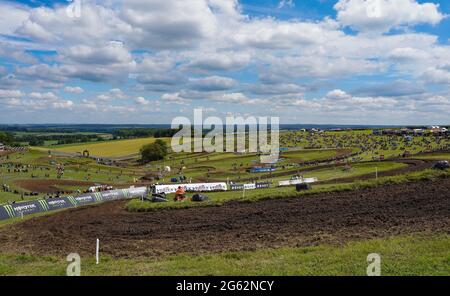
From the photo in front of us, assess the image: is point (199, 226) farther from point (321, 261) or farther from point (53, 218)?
point (53, 218)

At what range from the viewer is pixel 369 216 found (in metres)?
17.9

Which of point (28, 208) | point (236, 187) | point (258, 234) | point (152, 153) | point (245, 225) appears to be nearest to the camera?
point (258, 234)

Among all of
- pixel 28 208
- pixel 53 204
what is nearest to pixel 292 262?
pixel 28 208

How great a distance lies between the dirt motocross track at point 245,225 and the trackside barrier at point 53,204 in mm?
3823

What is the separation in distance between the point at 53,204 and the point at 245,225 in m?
19.3

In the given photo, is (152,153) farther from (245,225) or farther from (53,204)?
(245,225)

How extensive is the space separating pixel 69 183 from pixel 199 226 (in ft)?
142

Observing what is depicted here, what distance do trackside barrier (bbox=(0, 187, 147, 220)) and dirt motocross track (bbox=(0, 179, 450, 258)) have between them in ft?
12.5

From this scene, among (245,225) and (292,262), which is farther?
(245,225)

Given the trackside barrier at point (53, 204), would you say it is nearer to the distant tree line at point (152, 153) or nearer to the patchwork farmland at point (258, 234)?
the patchwork farmland at point (258, 234)

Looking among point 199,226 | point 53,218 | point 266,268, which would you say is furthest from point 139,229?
point 266,268

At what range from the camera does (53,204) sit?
3084 cm

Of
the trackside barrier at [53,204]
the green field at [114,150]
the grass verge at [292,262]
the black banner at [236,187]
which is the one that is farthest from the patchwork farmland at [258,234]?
the green field at [114,150]

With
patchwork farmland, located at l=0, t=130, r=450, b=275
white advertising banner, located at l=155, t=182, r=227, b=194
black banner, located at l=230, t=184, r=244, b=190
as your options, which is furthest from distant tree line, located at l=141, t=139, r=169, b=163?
patchwork farmland, located at l=0, t=130, r=450, b=275
